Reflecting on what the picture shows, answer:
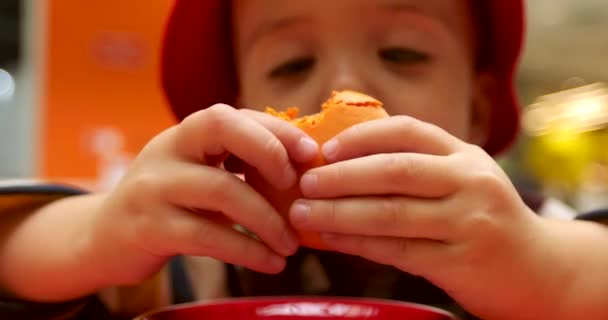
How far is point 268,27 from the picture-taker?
0.76m

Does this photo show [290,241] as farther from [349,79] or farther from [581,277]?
[349,79]

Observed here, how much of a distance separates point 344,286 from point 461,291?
0.33 metres

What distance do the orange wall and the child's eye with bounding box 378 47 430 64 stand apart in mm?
1306

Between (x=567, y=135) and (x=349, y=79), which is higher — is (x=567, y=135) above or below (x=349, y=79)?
below

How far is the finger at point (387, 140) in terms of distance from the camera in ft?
1.34

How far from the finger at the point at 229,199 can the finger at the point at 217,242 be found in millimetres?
12

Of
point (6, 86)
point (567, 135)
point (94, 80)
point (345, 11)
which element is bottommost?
point (567, 135)

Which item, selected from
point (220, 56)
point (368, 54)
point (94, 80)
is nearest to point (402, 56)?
point (368, 54)

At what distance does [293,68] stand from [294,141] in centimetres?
36

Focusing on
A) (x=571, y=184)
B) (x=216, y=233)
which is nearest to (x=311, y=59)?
(x=216, y=233)

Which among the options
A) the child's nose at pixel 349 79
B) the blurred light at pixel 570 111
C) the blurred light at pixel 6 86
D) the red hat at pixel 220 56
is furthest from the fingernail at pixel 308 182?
the blurred light at pixel 570 111

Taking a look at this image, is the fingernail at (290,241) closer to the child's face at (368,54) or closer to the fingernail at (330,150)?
the fingernail at (330,150)

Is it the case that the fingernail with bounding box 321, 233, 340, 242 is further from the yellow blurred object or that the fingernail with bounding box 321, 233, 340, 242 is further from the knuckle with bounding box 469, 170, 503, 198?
the yellow blurred object

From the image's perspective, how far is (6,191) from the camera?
56 centimetres
